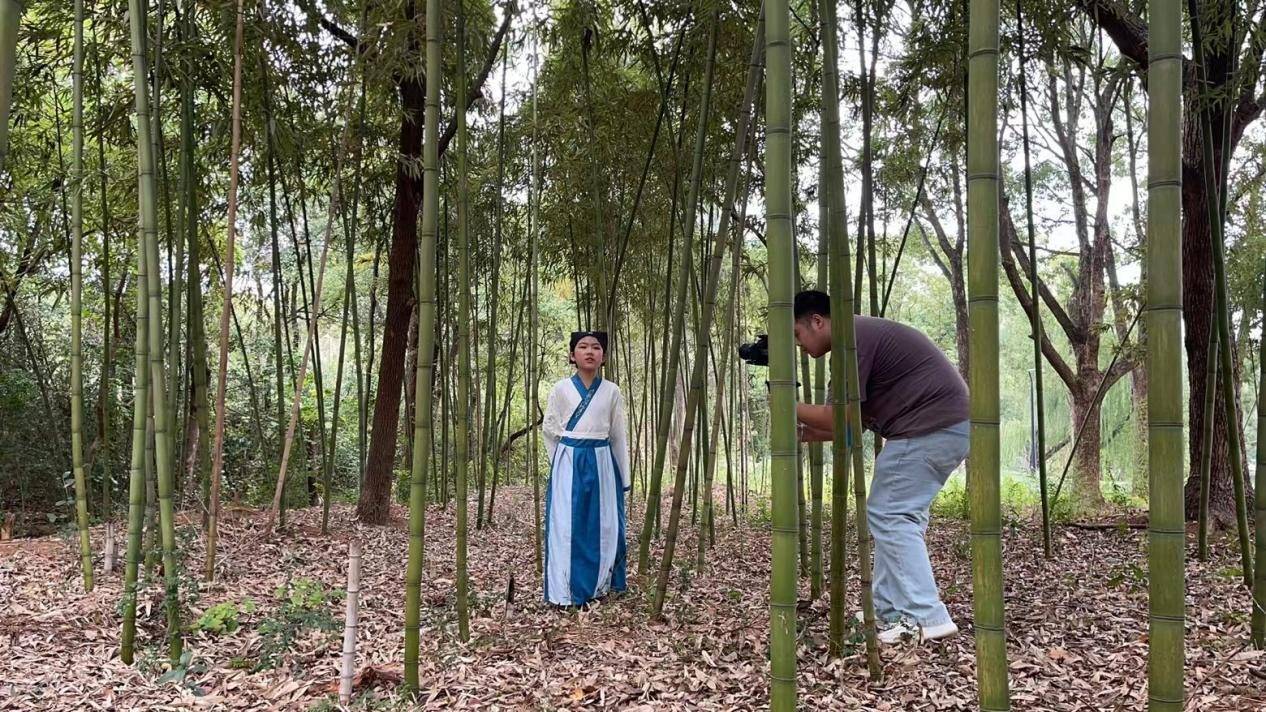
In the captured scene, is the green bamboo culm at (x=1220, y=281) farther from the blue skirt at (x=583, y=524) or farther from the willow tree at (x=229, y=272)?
the willow tree at (x=229, y=272)

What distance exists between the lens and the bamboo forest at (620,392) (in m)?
1.44

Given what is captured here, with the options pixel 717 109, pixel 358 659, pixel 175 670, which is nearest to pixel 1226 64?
pixel 717 109

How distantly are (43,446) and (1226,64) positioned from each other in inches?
307

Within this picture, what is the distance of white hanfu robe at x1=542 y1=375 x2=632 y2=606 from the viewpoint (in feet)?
10.8

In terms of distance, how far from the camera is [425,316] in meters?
1.87

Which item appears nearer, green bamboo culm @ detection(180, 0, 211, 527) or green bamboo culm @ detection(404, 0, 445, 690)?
green bamboo culm @ detection(404, 0, 445, 690)

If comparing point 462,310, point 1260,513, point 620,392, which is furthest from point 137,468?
point 1260,513

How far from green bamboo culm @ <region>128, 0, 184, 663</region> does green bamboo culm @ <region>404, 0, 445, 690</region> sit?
2.40 feet

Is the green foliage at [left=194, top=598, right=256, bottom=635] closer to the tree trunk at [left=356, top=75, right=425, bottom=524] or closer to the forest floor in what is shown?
the forest floor

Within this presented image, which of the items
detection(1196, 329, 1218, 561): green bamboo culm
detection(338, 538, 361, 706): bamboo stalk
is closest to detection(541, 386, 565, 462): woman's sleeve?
detection(338, 538, 361, 706): bamboo stalk

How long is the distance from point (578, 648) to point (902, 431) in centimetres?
122

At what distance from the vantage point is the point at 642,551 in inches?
115

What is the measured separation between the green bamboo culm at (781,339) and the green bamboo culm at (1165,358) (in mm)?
502

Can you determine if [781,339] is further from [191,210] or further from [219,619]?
[191,210]
